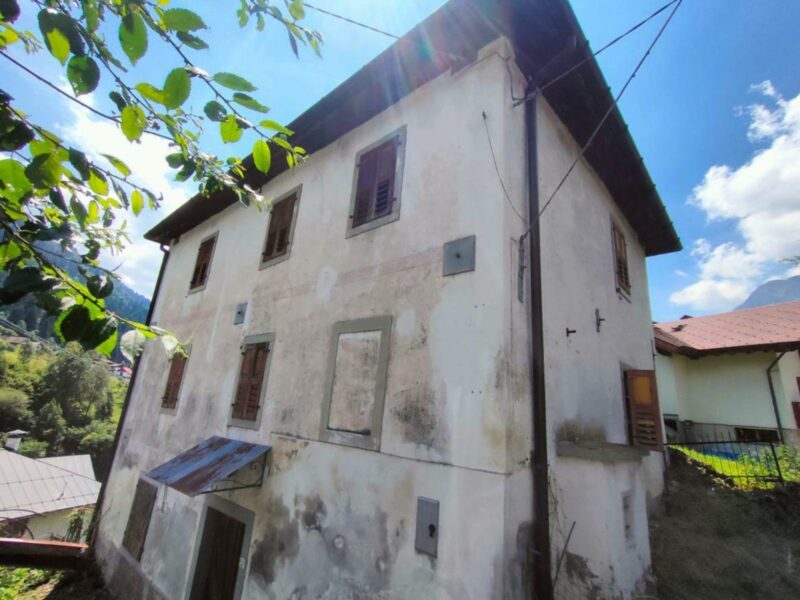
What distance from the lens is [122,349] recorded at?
1.51 metres

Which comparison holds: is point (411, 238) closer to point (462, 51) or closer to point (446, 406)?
point (446, 406)

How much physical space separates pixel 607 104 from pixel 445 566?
638 centimetres

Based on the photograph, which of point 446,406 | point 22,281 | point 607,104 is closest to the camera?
point 22,281

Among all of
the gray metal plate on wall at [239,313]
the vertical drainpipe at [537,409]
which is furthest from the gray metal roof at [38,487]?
the vertical drainpipe at [537,409]

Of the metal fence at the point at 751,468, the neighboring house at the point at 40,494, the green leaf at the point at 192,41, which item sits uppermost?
the green leaf at the point at 192,41

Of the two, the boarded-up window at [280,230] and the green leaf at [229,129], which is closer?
the green leaf at [229,129]

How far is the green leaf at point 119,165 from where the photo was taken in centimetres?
161

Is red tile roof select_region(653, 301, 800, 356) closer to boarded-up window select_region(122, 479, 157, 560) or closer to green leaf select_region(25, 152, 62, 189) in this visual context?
boarded-up window select_region(122, 479, 157, 560)

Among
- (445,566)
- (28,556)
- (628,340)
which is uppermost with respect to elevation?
(628,340)

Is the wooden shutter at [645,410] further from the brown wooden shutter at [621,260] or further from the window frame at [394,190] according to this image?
the window frame at [394,190]

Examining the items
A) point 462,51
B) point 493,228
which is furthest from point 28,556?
point 462,51

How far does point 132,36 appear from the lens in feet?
4.02

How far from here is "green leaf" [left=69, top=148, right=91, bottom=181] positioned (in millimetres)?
1479

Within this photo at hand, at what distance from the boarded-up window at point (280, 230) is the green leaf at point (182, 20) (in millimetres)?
5606
